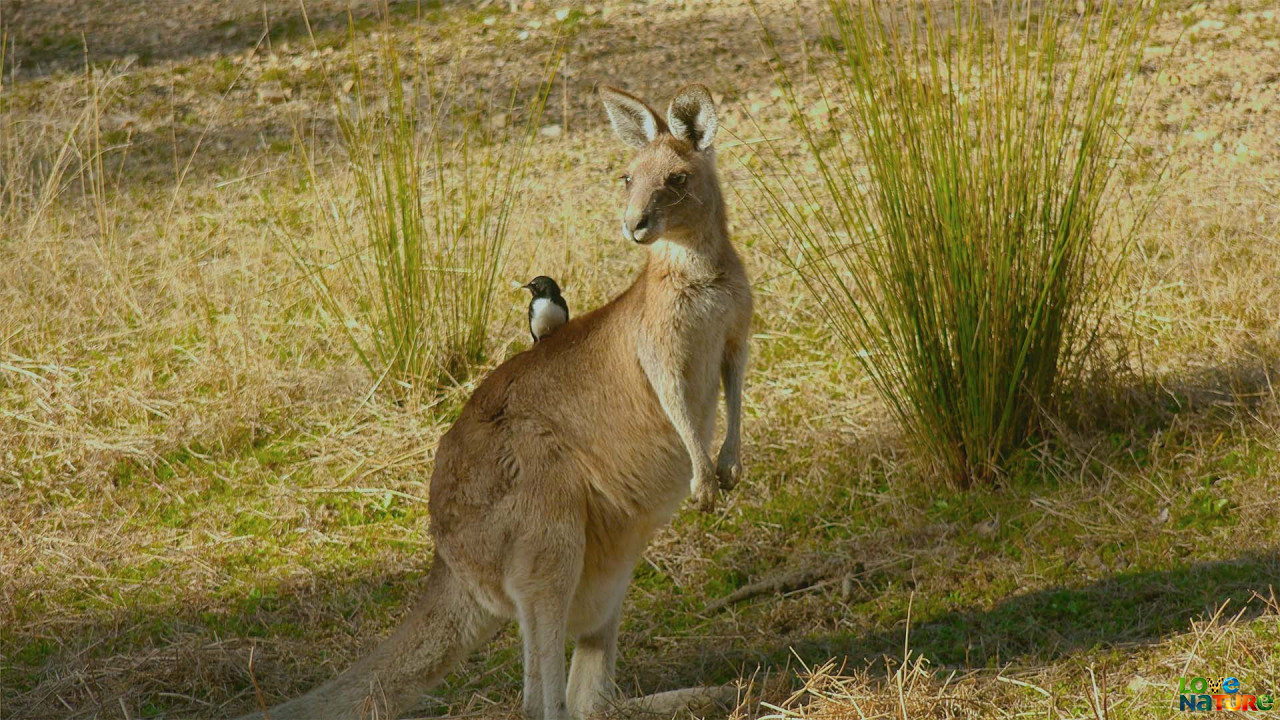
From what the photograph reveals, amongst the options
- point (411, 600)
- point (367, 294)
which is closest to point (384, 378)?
point (367, 294)

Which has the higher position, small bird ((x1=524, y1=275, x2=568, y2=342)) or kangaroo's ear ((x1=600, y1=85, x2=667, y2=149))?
kangaroo's ear ((x1=600, y1=85, x2=667, y2=149))

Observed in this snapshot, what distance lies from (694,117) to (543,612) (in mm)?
1340

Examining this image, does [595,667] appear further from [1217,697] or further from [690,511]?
[1217,697]

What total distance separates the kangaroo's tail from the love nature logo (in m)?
1.68

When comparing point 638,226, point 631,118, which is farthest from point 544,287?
point 638,226

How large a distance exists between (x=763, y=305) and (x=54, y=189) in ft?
11.2

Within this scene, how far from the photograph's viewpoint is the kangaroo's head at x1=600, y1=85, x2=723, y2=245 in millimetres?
3363

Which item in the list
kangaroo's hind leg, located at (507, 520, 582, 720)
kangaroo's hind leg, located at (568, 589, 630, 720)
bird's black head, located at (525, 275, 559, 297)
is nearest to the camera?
kangaroo's hind leg, located at (507, 520, 582, 720)

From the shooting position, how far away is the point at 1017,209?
13.6ft

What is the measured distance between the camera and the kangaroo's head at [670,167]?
3.36 m

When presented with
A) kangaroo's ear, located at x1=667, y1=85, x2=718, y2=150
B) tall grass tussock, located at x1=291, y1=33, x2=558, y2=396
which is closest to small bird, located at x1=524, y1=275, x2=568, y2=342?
tall grass tussock, located at x1=291, y1=33, x2=558, y2=396

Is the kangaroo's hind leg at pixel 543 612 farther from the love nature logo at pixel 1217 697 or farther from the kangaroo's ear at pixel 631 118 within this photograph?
the love nature logo at pixel 1217 697

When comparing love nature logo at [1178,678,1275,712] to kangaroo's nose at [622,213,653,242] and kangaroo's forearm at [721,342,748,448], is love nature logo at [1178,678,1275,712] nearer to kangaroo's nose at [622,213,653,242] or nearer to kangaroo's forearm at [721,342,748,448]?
kangaroo's forearm at [721,342,748,448]

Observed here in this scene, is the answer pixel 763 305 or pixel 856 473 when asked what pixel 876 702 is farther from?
pixel 763 305
